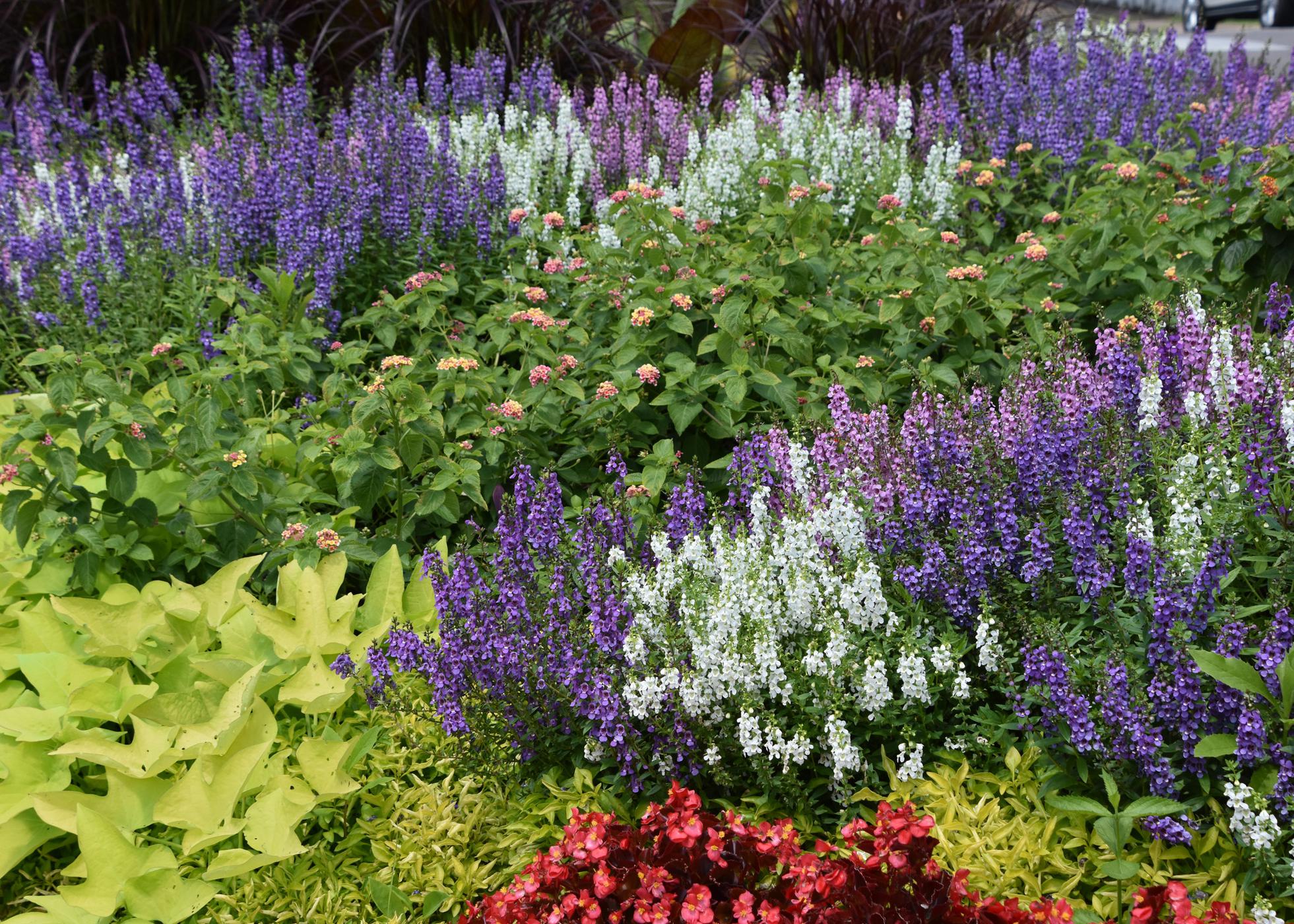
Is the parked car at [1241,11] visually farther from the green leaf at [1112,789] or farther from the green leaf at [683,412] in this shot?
the green leaf at [1112,789]

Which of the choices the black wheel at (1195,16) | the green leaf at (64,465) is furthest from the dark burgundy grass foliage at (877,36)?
the black wheel at (1195,16)

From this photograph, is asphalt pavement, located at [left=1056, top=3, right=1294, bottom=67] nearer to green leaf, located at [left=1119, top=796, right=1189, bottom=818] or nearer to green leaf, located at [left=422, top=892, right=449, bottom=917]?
green leaf, located at [left=1119, top=796, right=1189, bottom=818]

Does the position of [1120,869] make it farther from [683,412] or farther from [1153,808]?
[683,412]

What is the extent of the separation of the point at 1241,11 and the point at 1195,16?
1878mm

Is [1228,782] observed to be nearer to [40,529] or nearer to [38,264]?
[40,529]

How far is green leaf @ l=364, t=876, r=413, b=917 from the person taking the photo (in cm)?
294

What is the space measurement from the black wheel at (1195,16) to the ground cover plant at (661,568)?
15530mm

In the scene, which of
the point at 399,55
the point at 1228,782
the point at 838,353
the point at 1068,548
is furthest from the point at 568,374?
the point at 399,55

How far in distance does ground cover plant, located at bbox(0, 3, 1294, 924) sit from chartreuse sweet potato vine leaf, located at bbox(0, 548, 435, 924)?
15 millimetres

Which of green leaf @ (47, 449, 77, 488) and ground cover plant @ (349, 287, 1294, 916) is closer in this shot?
ground cover plant @ (349, 287, 1294, 916)

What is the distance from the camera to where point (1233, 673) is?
2621 millimetres

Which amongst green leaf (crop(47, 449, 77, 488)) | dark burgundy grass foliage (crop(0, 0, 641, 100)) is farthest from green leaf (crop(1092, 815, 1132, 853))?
dark burgundy grass foliage (crop(0, 0, 641, 100))

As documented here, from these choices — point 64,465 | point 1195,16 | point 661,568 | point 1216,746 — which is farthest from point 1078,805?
point 1195,16

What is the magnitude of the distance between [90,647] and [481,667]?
1.36m
